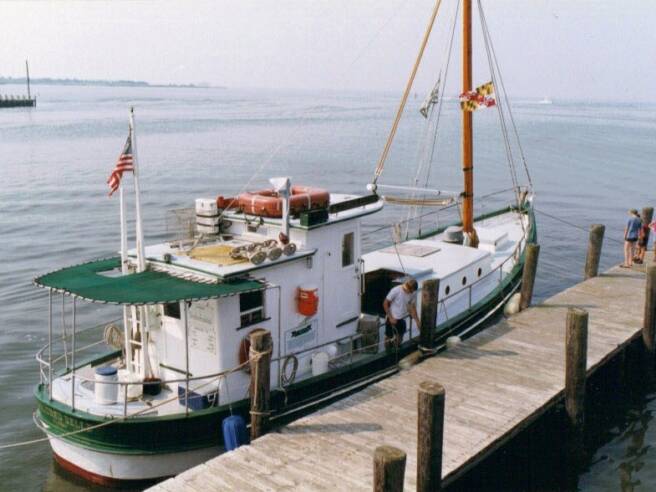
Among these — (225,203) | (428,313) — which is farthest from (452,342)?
(225,203)

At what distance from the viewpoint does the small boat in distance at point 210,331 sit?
12008mm

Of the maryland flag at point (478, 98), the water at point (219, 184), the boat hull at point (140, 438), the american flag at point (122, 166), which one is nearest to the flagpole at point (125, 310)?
the american flag at point (122, 166)

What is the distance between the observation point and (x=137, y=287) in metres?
12.0

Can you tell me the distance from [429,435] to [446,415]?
2520mm

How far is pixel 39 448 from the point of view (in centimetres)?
1514

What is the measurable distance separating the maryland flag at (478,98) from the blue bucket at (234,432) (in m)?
13.2

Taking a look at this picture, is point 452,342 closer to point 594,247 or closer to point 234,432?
point 234,432

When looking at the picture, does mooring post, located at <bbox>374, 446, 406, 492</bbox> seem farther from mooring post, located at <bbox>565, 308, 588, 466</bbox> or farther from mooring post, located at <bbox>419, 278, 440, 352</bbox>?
mooring post, located at <bbox>419, 278, 440, 352</bbox>

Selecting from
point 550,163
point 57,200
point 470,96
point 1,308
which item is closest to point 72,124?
point 57,200

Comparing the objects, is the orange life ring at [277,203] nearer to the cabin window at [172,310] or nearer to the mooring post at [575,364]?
the cabin window at [172,310]

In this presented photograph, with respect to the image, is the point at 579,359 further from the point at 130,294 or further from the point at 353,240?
the point at 130,294

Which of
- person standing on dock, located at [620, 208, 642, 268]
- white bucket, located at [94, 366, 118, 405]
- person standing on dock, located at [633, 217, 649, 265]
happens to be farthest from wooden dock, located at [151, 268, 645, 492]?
person standing on dock, located at [633, 217, 649, 265]

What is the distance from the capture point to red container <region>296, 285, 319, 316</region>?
13.6 metres

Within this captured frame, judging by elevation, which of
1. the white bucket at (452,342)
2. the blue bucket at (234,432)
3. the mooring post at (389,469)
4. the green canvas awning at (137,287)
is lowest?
the blue bucket at (234,432)
